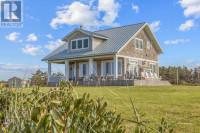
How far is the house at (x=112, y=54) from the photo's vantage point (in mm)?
19641

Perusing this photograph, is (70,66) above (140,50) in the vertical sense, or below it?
below

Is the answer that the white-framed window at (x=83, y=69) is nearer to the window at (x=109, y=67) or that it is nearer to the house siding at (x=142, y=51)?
the window at (x=109, y=67)

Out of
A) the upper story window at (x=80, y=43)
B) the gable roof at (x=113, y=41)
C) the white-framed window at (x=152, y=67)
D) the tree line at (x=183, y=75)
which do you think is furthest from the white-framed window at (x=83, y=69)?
the tree line at (x=183, y=75)

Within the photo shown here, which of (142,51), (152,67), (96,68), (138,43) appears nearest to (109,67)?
(96,68)

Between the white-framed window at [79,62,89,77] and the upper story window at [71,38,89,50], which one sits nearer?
the upper story window at [71,38,89,50]

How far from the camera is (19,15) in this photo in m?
15.3

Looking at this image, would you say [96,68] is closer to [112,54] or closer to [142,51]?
[112,54]

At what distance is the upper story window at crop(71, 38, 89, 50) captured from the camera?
21234 mm

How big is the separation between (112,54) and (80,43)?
4557 mm

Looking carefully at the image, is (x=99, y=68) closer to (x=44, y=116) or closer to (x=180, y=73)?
(x=180, y=73)

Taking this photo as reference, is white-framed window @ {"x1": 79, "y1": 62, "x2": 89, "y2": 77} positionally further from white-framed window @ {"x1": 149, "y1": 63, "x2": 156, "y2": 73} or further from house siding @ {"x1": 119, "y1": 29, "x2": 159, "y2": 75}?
white-framed window @ {"x1": 149, "y1": 63, "x2": 156, "y2": 73}

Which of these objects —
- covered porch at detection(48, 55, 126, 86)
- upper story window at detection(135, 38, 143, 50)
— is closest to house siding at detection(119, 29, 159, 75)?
upper story window at detection(135, 38, 143, 50)

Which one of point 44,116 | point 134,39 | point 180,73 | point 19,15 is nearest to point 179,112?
point 44,116

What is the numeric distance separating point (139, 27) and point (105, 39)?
3.87 m
